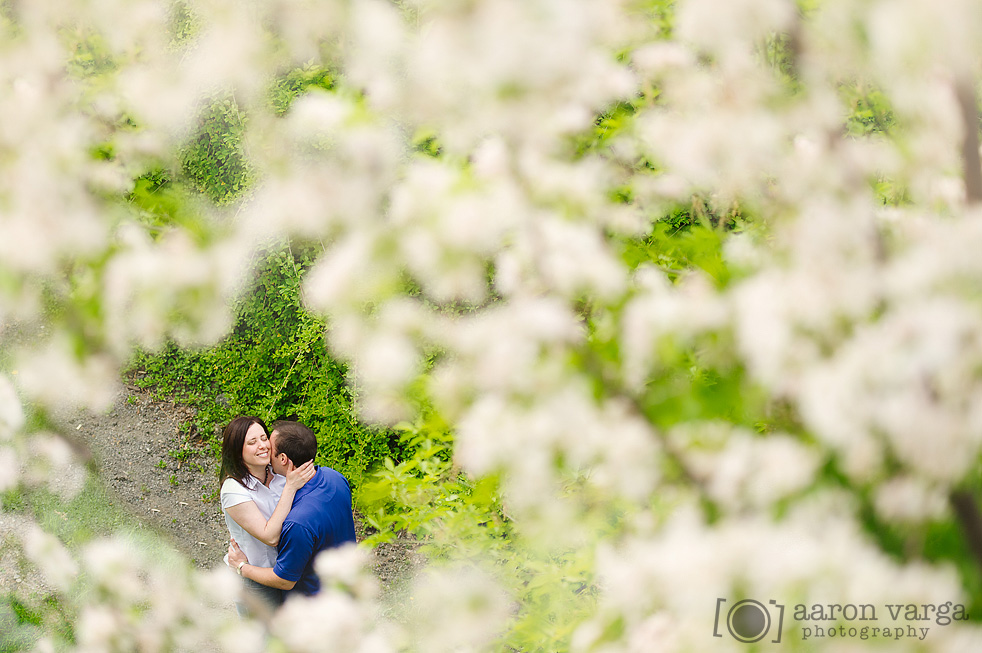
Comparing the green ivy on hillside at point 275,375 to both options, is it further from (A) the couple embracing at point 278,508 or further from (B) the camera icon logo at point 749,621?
(B) the camera icon logo at point 749,621

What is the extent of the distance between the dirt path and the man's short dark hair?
220 cm

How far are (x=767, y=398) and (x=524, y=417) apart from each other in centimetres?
36

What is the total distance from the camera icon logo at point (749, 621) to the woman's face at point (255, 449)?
2750 mm

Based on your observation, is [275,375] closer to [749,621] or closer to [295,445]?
[295,445]

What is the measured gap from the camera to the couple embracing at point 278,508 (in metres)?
3.09

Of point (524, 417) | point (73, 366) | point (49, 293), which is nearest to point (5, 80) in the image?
point (49, 293)

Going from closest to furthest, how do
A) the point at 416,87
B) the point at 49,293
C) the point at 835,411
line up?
the point at 835,411 < the point at 416,87 < the point at 49,293

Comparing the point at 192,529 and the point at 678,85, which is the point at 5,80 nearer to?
the point at 678,85

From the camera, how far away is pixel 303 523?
3.07 metres

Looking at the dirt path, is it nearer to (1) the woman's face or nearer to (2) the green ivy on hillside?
(2) the green ivy on hillside

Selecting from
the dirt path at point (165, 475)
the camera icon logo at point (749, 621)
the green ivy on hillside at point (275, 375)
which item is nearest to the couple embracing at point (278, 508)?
the green ivy on hillside at point (275, 375)

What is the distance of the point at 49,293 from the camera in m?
1.34

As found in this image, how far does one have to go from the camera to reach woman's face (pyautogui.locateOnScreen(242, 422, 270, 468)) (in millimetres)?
3422

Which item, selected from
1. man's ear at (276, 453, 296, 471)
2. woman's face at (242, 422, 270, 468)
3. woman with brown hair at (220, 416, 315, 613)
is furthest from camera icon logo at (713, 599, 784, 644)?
woman's face at (242, 422, 270, 468)
